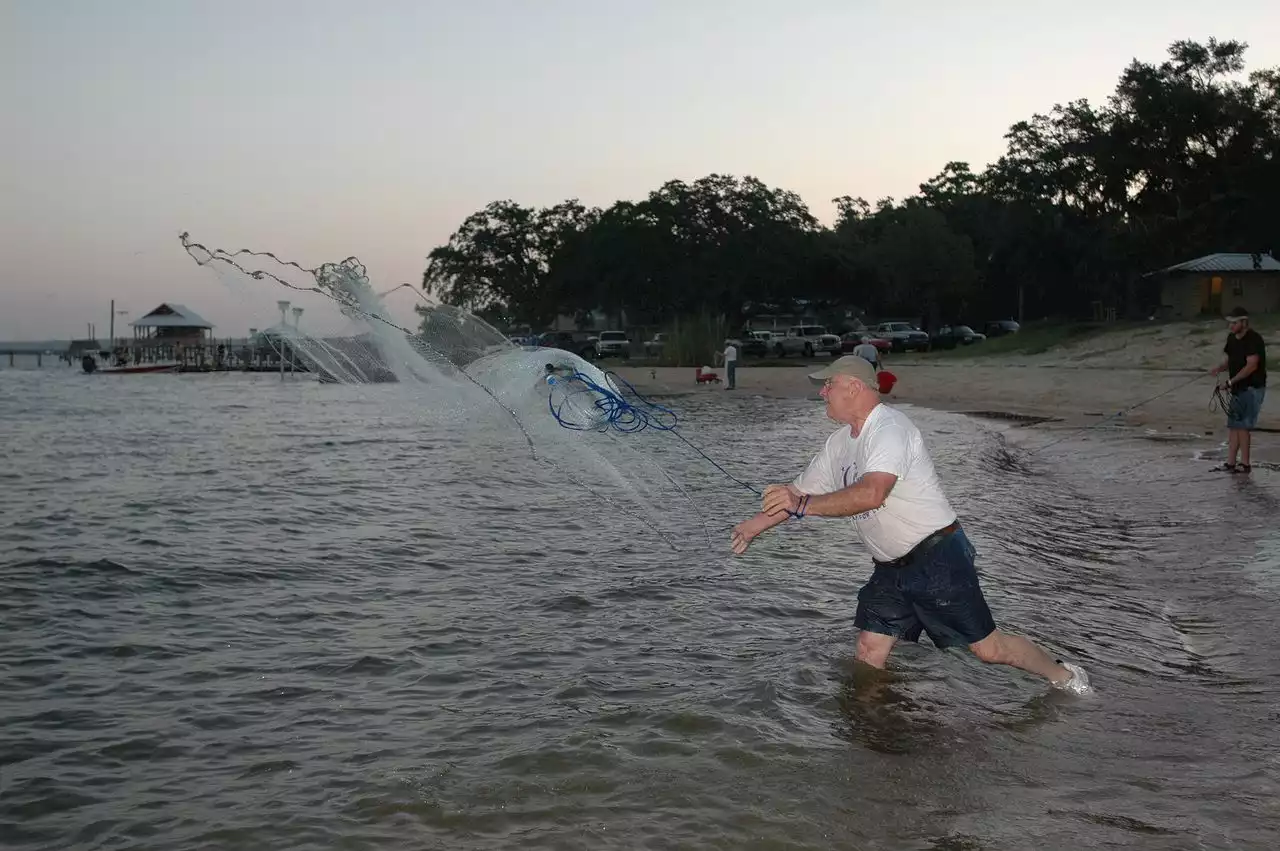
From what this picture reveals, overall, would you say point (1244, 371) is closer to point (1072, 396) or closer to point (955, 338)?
point (1072, 396)

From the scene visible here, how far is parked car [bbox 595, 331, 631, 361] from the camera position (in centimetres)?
7000

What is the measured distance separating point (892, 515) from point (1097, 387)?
25298mm

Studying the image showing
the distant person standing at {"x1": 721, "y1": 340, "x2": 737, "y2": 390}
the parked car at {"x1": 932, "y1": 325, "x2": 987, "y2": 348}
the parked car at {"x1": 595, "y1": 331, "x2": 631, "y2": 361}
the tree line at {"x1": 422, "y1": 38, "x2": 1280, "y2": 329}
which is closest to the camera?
the distant person standing at {"x1": 721, "y1": 340, "x2": 737, "y2": 390}

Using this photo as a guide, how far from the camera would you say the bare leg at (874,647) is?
19.5 feet

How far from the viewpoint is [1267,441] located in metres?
17.4

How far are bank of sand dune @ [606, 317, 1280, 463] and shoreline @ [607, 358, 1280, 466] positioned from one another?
0.03 meters

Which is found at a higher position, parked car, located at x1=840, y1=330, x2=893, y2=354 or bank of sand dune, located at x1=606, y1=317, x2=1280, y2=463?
parked car, located at x1=840, y1=330, x2=893, y2=354

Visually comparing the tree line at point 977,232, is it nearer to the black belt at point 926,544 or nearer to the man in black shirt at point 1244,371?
the man in black shirt at point 1244,371

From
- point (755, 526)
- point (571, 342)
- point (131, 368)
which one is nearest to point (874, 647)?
point (755, 526)

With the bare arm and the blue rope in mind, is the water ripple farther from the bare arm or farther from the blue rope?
the bare arm

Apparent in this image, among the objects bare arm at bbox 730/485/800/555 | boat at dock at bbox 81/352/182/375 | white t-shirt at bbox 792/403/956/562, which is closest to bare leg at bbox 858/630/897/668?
white t-shirt at bbox 792/403/956/562

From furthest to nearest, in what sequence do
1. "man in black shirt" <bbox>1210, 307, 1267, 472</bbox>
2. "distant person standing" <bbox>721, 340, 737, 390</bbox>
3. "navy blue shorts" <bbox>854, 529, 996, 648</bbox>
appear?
"distant person standing" <bbox>721, 340, 737, 390</bbox> → "man in black shirt" <bbox>1210, 307, 1267, 472</bbox> → "navy blue shorts" <bbox>854, 529, 996, 648</bbox>

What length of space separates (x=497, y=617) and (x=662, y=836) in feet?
13.0

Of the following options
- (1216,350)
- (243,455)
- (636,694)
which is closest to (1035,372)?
(1216,350)
